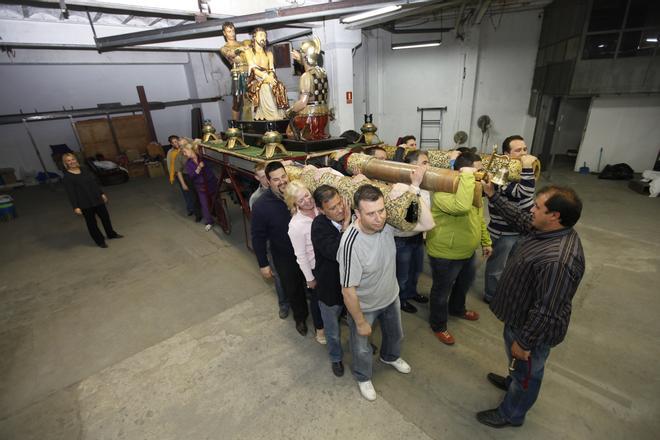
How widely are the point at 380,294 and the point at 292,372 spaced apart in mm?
1273

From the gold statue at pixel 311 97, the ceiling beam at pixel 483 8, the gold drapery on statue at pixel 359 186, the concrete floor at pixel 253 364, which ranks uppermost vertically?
the ceiling beam at pixel 483 8

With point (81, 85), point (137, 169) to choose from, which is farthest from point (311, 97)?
point (81, 85)

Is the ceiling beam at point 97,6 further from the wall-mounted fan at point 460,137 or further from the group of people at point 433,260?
the wall-mounted fan at point 460,137

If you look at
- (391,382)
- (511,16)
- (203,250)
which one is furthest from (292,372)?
(511,16)

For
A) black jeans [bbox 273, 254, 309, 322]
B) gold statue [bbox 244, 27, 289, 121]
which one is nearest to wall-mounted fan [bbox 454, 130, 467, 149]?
gold statue [bbox 244, 27, 289, 121]

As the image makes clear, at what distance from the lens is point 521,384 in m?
1.97

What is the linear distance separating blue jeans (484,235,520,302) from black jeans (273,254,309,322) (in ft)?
6.68

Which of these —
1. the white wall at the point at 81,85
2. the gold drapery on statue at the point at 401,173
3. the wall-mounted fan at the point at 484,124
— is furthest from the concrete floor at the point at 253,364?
the white wall at the point at 81,85

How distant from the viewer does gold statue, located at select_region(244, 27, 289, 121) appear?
4.62 m

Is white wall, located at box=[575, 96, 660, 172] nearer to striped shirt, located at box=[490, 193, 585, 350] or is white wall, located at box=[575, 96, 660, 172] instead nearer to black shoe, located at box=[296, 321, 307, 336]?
striped shirt, located at box=[490, 193, 585, 350]

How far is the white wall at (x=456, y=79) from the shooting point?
8.99 meters

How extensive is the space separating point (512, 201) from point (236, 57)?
4297mm

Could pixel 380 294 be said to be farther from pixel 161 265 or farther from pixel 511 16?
pixel 511 16

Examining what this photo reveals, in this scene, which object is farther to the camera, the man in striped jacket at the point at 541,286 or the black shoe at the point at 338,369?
the black shoe at the point at 338,369
